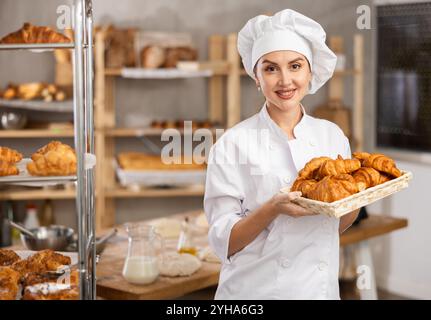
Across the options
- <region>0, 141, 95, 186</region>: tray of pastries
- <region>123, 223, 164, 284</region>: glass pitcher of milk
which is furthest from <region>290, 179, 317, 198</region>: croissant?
<region>123, 223, 164, 284</region>: glass pitcher of milk

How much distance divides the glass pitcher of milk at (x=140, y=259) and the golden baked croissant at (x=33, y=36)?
728mm

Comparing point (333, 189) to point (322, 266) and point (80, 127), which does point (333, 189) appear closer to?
point (322, 266)

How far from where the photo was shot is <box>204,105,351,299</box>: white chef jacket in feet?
5.35

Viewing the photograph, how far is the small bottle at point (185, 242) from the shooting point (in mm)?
2492

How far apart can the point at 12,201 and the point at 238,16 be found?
5.50 feet

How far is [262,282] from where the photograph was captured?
1663 mm

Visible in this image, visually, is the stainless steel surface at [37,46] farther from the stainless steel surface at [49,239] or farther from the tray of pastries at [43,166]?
the stainless steel surface at [49,239]

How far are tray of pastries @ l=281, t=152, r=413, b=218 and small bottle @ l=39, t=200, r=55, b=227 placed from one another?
2.67 m

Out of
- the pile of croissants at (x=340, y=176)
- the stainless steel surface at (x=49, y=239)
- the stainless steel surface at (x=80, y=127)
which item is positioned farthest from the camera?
the stainless steel surface at (x=49, y=239)

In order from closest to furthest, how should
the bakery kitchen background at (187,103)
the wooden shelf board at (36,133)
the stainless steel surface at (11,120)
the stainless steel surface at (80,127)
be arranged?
the stainless steel surface at (80,127)
the wooden shelf board at (36,133)
the stainless steel surface at (11,120)
the bakery kitchen background at (187,103)

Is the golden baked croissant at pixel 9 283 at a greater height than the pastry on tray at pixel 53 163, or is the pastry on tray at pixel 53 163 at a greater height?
the pastry on tray at pixel 53 163

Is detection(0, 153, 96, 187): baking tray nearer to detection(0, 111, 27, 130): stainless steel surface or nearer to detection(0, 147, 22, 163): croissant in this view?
detection(0, 147, 22, 163): croissant

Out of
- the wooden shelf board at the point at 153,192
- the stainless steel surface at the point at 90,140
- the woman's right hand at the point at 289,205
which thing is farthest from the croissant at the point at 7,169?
the wooden shelf board at the point at 153,192
